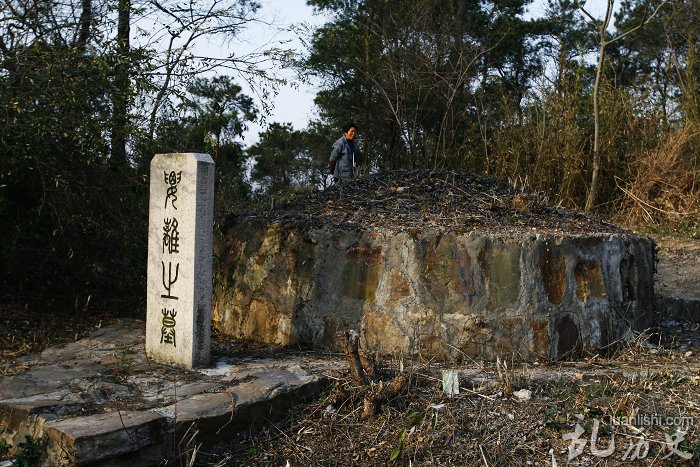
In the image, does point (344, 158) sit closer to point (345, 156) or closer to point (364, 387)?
point (345, 156)

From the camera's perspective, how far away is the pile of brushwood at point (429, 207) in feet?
16.2

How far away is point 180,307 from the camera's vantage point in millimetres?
4207

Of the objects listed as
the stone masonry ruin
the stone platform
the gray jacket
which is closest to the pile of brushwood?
the stone masonry ruin

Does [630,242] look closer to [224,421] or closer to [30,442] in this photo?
[224,421]

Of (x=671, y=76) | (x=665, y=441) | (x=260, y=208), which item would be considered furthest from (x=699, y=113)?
(x=665, y=441)

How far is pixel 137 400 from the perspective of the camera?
3631 millimetres

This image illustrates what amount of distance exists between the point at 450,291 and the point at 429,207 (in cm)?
100

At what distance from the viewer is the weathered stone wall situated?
450 cm

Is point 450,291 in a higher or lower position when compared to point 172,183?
lower

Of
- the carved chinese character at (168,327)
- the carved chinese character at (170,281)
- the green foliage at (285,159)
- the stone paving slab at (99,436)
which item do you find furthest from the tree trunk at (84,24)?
the green foliage at (285,159)

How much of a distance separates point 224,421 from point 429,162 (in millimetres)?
7998

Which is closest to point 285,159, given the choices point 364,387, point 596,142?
point 596,142

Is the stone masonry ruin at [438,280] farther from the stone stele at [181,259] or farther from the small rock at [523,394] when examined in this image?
the stone stele at [181,259]

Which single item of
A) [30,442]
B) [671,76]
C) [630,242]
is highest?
[671,76]
